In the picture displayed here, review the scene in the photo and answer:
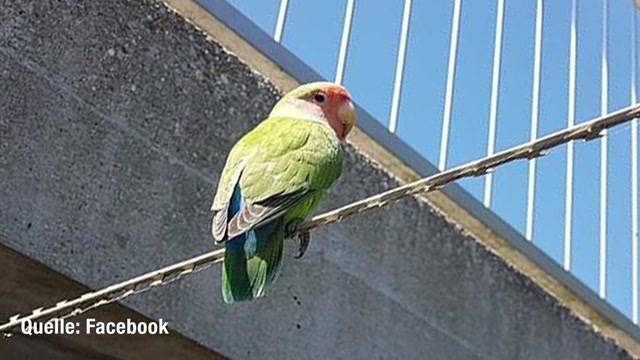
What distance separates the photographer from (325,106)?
1.13 meters

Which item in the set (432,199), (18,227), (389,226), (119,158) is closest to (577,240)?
(432,199)

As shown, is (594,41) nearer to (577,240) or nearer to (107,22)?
(577,240)

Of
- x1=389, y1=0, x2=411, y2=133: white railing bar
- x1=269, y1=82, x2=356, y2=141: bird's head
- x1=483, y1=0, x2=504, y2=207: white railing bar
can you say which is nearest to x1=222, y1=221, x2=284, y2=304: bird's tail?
x1=269, y1=82, x2=356, y2=141: bird's head

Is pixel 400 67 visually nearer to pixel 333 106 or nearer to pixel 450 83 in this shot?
pixel 450 83

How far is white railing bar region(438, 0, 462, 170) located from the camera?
66.6 inches

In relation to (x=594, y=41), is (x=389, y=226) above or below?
below

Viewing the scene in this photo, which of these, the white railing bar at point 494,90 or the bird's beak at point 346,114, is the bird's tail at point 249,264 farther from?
the white railing bar at point 494,90

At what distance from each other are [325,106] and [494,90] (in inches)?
29.3

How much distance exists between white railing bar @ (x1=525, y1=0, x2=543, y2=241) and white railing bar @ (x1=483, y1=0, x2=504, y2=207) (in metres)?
0.08

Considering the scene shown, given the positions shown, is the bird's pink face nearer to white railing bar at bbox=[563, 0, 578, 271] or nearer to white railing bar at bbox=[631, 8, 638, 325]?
white railing bar at bbox=[563, 0, 578, 271]

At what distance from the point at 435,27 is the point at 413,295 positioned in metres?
0.47

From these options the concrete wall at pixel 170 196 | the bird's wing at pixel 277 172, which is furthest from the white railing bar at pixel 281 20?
the bird's wing at pixel 277 172

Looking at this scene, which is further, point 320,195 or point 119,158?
point 119,158

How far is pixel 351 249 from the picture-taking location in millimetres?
1466
